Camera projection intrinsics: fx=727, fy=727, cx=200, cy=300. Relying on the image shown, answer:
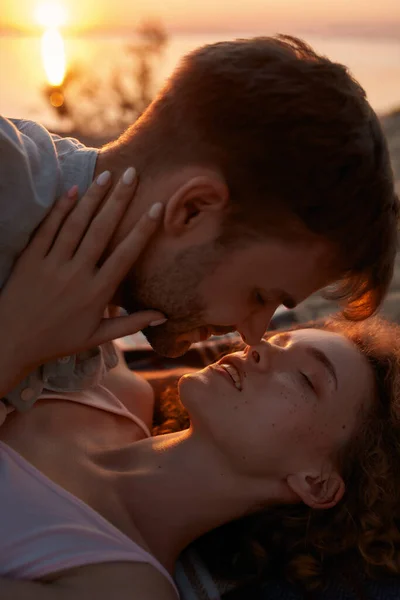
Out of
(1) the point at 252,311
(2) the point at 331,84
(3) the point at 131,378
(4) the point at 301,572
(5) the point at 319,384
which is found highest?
(2) the point at 331,84

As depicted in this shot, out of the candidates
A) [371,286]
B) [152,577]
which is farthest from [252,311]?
[152,577]

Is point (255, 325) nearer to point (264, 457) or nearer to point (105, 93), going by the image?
A: point (264, 457)

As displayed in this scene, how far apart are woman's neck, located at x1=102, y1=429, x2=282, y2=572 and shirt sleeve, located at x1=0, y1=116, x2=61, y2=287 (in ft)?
2.00

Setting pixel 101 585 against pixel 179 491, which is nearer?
pixel 101 585

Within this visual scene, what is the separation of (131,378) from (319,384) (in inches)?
26.9

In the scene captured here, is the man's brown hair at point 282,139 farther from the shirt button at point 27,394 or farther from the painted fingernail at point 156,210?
the shirt button at point 27,394

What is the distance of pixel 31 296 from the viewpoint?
158cm

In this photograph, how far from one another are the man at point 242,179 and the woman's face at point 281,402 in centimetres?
27

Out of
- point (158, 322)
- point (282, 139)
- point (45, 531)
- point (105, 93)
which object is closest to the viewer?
point (282, 139)

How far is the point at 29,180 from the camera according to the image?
4.83 ft

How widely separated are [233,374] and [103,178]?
646 mm

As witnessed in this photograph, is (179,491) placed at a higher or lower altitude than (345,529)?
higher

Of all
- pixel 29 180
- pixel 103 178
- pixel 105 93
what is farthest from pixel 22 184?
pixel 105 93

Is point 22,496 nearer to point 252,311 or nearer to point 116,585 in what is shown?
point 116,585
